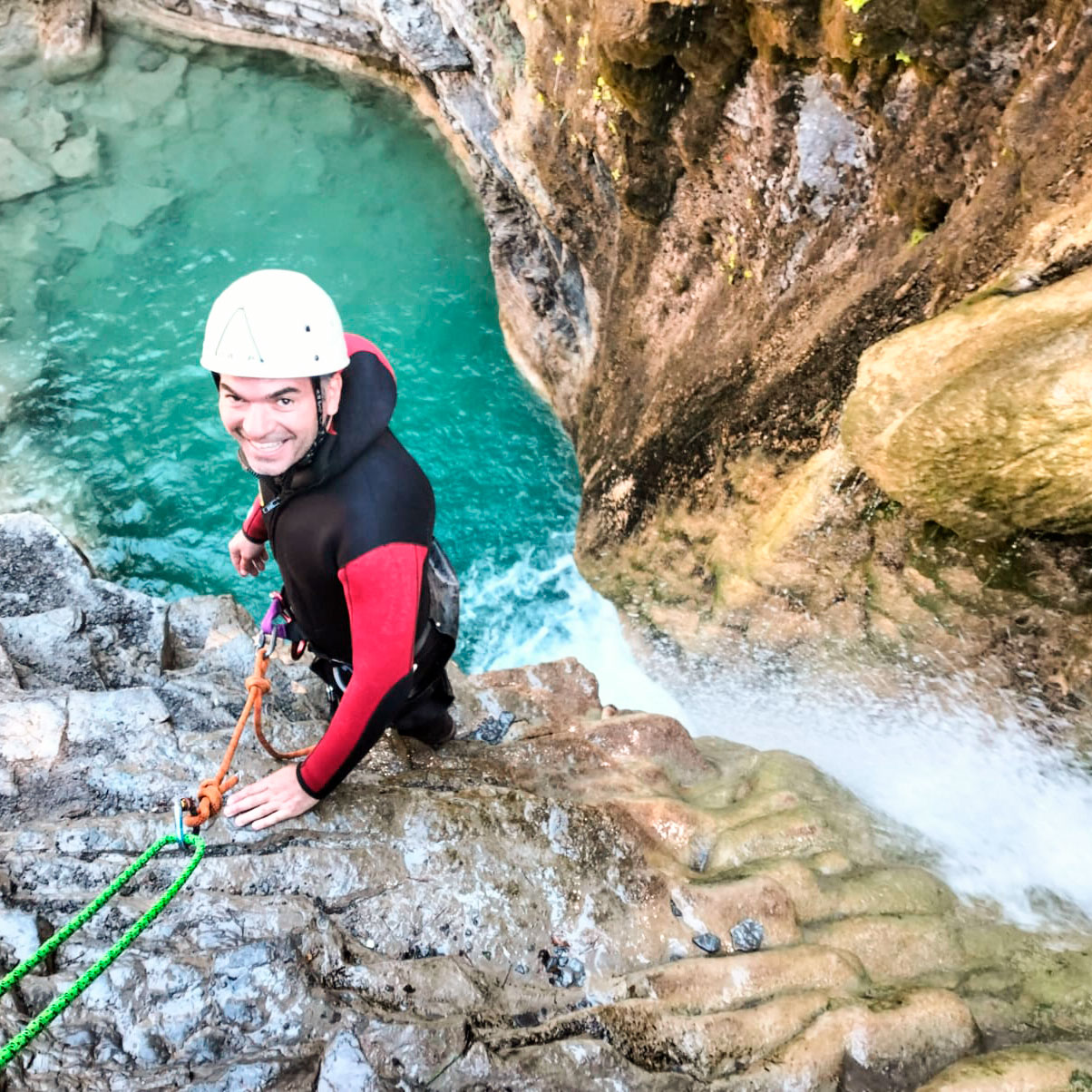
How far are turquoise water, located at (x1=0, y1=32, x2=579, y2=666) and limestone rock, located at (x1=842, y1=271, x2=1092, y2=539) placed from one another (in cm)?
408

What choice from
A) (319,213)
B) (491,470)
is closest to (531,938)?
(491,470)

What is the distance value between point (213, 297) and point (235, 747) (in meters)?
7.96

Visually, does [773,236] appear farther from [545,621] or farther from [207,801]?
[207,801]

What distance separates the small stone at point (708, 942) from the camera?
312cm

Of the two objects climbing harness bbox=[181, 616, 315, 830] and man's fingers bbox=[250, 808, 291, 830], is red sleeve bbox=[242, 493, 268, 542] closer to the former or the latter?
climbing harness bbox=[181, 616, 315, 830]

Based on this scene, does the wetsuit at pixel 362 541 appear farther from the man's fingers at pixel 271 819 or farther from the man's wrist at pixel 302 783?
the man's fingers at pixel 271 819

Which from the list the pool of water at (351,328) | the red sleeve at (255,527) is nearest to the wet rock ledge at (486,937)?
the red sleeve at (255,527)

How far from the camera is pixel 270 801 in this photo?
291 cm

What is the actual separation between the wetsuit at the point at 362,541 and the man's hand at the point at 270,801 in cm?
10

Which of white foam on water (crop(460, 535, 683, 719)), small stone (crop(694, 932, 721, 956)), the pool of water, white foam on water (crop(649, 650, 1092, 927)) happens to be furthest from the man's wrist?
white foam on water (crop(460, 535, 683, 719))

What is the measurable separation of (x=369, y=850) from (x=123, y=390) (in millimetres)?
7483

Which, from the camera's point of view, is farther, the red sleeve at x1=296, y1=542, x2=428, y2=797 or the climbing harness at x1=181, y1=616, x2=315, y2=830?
the climbing harness at x1=181, y1=616, x2=315, y2=830

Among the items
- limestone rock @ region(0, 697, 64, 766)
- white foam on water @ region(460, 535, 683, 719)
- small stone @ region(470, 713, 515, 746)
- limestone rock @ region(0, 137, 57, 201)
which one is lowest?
white foam on water @ region(460, 535, 683, 719)

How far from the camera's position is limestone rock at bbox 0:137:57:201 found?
413 inches
